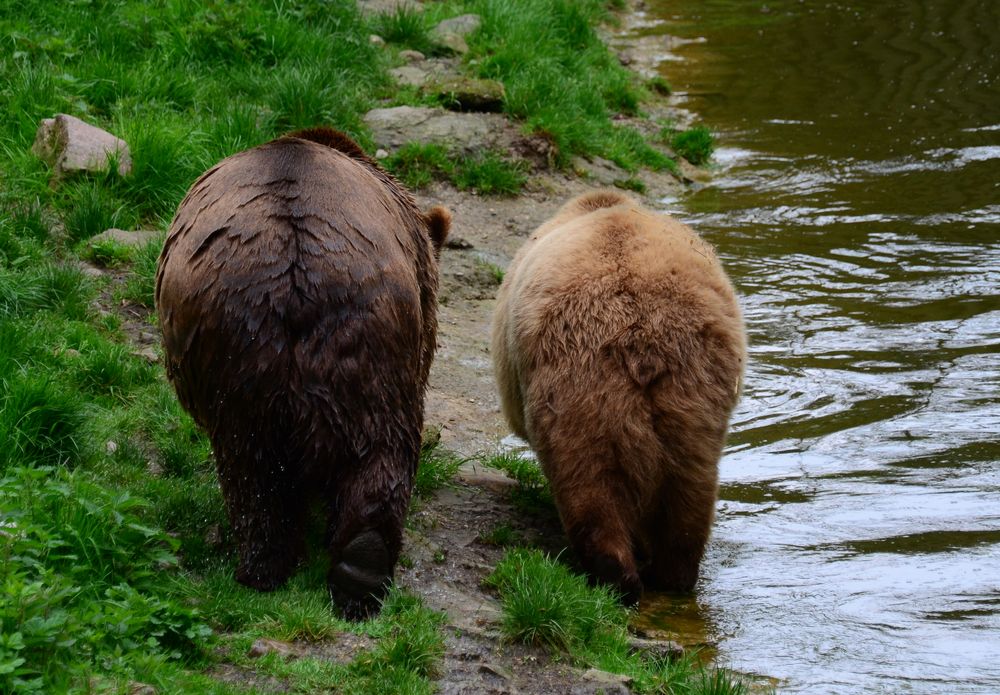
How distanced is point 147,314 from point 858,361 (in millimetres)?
4798

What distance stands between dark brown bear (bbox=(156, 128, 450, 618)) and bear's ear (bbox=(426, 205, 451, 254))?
1426mm

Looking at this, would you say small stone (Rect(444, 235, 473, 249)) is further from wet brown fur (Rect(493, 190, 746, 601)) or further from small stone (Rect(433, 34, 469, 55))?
wet brown fur (Rect(493, 190, 746, 601))

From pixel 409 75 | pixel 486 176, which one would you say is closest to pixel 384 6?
pixel 409 75

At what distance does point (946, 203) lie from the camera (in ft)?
35.8

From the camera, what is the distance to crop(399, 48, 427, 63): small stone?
1208 cm

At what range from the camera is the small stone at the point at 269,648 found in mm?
4262

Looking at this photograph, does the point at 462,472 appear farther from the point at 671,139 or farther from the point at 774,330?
the point at 671,139

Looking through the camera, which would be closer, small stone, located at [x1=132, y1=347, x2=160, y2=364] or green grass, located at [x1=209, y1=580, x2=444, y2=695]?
green grass, located at [x1=209, y1=580, x2=444, y2=695]

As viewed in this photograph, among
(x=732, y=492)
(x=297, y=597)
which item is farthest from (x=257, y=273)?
(x=732, y=492)

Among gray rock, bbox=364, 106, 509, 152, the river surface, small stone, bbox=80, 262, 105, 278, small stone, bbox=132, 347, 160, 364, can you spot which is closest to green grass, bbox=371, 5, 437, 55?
gray rock, bbox=364, 106, 509, 152

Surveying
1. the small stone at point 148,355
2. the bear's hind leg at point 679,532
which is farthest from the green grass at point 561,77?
the bear's hind leg at point 679,532

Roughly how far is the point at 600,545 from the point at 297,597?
53.5 inches

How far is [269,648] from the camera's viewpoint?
430cm

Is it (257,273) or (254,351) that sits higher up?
(257,273)
